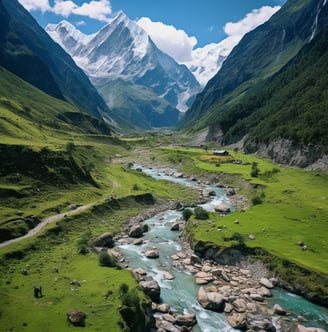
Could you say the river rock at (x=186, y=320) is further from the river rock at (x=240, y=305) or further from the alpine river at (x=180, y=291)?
the river rock at (x=240, y=305)

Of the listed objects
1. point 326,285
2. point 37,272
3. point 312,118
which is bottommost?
point 37,272

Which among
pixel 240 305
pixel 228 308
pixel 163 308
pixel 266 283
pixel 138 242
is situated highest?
pixel 266 283

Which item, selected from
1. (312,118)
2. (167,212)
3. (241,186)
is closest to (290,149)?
(312,118)

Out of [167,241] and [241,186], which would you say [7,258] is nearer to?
[167,241]

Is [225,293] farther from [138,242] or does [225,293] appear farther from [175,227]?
[175,227]

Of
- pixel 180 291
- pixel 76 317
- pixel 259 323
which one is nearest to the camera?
pixel 76 317

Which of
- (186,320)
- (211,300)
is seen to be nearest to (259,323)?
(211,300)
